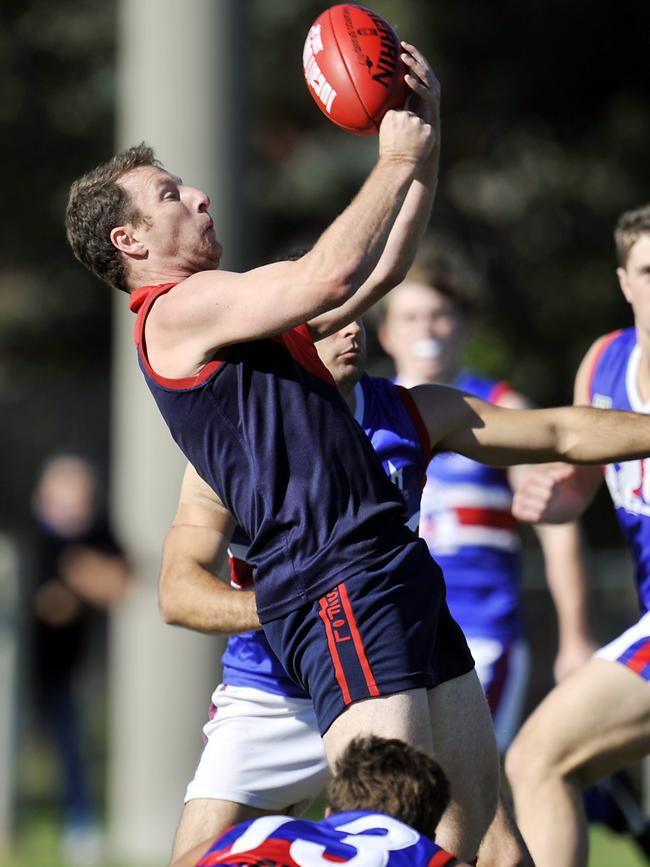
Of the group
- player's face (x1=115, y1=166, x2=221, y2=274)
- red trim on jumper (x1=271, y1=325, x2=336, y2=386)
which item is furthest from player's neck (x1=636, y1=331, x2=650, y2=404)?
player's face (x1=115, y1=166, x2=221, y2=274)

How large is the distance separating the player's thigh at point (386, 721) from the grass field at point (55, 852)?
516 centimetres

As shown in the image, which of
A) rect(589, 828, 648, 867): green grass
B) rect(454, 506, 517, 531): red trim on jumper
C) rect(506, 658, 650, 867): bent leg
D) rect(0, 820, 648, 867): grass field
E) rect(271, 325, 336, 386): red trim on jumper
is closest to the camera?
rect(271, 325, 336, 386): red trim on jumper

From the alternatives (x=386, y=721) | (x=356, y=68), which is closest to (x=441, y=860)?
(x=386, y=721)

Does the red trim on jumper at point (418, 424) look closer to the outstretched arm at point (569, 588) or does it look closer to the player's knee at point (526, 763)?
the player's knee at point (526, 763)

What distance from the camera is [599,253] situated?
15.1m

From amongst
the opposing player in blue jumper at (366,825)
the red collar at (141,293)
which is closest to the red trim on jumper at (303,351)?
the red collar at (141,293)

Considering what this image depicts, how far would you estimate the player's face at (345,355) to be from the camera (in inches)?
174

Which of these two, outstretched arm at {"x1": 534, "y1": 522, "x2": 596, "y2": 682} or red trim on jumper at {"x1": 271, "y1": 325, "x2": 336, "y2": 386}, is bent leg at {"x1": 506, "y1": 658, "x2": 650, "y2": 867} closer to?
outstretched arm at {"x1": 534, "y1": 522, "x2": 596, "y2": 682}

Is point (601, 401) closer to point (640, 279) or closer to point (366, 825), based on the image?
point (640, 279)

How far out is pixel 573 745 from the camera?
4793 mm

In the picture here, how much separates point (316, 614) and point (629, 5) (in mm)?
12250

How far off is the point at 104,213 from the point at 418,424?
106 centimetres

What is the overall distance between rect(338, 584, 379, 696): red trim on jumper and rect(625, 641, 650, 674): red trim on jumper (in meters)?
1.35

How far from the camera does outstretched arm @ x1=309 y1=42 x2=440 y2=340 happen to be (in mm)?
4137
